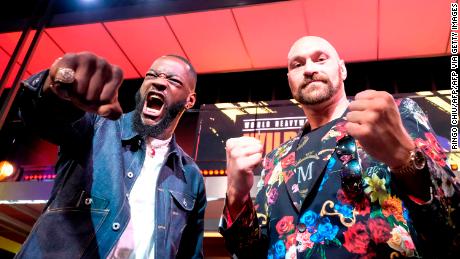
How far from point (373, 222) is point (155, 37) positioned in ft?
12.4

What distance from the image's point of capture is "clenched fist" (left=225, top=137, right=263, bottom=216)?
1.16 meters

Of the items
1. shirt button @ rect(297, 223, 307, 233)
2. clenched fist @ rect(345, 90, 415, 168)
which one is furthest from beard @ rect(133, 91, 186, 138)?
clenched fist @ rect(345, 90, 415, 168)

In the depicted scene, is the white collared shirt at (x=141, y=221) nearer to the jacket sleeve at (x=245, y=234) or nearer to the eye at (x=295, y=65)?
the jacket sleeve at (x=245, y=234)

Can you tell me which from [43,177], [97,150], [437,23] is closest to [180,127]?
[43,177]

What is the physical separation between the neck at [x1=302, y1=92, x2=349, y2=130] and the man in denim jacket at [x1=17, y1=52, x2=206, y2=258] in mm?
609

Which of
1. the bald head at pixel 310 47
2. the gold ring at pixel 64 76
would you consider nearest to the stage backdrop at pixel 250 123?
the bald head at pixel 310 47

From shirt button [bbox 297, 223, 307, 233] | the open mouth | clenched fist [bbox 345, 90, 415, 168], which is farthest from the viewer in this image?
the open mouth

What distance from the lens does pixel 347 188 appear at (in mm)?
1201

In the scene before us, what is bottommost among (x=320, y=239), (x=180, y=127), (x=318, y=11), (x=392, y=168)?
(x=320, y=239)

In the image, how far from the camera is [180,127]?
208 inches

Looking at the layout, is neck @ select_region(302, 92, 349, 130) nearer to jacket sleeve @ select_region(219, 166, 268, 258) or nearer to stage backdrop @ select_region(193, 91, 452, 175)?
jacket sleeve @ select_region(219, 166, 268, 258)

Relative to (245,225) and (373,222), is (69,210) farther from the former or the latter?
(373,222)

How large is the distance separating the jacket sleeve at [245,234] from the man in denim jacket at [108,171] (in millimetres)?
284

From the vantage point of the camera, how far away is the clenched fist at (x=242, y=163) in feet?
3.79
